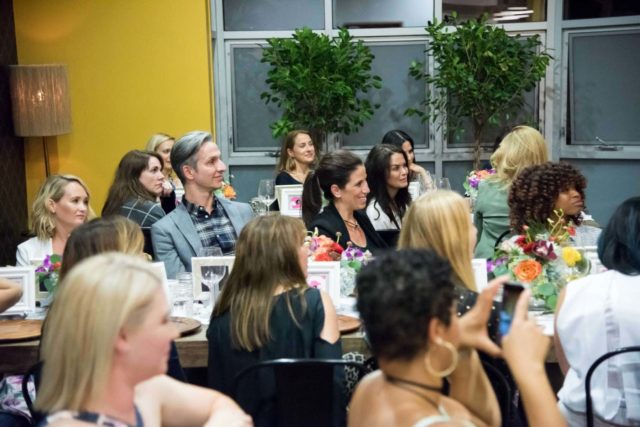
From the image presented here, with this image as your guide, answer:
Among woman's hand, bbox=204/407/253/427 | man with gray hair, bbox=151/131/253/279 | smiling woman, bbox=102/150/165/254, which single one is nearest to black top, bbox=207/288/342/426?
woman's hand, bbox=204/407/253/427

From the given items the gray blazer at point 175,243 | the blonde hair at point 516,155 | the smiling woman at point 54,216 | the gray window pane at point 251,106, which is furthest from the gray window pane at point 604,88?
the smiling woman at point 54,216

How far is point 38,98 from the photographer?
6.79 metres

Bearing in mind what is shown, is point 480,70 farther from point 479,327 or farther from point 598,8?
point 479,327

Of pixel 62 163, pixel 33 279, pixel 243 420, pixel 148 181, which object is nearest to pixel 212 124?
pixel 62 163

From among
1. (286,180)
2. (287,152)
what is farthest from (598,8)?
(286,180)

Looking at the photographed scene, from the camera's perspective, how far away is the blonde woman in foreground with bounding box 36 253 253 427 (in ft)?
5.61

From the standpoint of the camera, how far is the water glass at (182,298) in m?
3.75

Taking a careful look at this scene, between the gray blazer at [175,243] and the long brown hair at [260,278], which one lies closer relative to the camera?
the long brown hair at [260,278]

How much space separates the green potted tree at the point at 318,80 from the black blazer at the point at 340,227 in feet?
11.5

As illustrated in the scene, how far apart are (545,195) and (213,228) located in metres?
1.59

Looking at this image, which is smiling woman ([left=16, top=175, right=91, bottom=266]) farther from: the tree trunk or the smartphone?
the tree trunk

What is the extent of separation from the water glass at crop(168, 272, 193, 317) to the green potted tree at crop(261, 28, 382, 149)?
451cm

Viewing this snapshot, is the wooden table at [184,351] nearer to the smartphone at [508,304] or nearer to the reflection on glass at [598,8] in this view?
the smartphone at [508,304]

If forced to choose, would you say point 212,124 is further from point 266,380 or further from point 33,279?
point 266,380
